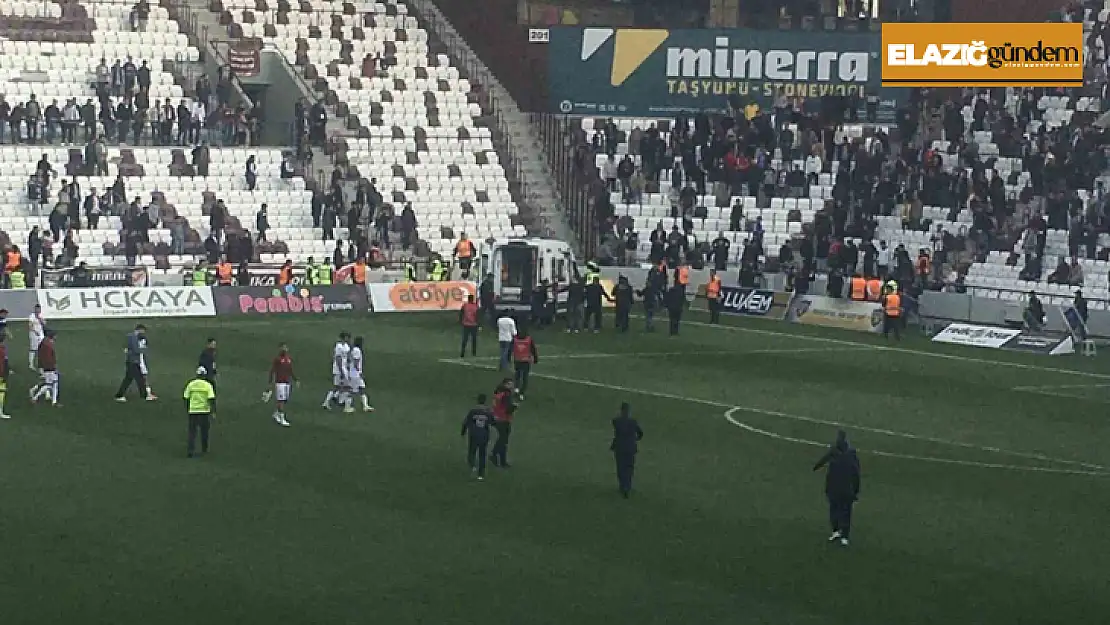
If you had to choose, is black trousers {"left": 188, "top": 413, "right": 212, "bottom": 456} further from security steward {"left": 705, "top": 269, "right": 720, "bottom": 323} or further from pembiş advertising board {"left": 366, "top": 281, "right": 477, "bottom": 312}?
security steward {"left": 705, "top": 269, "right": 720, "bottom": 323}

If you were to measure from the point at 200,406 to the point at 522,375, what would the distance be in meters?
9.24

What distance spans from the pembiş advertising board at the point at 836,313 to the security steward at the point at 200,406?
88.8 ft

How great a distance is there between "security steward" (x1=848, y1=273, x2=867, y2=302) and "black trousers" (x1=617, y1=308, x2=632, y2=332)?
7.25m

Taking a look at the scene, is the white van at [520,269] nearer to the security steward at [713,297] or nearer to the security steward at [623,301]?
the security steward at [623,301]

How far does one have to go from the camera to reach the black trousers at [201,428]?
30719 mm

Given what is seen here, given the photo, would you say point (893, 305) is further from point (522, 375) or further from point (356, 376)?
point (356, 376)

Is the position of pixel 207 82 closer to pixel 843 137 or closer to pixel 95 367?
pixel 843 137

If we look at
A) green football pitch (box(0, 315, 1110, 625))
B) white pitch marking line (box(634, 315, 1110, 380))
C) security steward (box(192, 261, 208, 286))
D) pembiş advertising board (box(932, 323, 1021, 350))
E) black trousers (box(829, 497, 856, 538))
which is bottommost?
green football pitch (box(0, 315, 1110, 625))

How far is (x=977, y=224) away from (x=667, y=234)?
10051 mm

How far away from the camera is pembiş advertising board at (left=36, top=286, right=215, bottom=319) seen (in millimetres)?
52812

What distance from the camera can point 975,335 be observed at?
170ft

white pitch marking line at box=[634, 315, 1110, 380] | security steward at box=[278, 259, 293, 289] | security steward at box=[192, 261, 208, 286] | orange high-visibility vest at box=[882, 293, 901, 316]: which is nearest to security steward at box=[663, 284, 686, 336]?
white pitch marking line at box=[634, 315, 1110, 380]

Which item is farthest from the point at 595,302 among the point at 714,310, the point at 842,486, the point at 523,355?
the point at 842,486

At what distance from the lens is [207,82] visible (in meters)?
65.9
